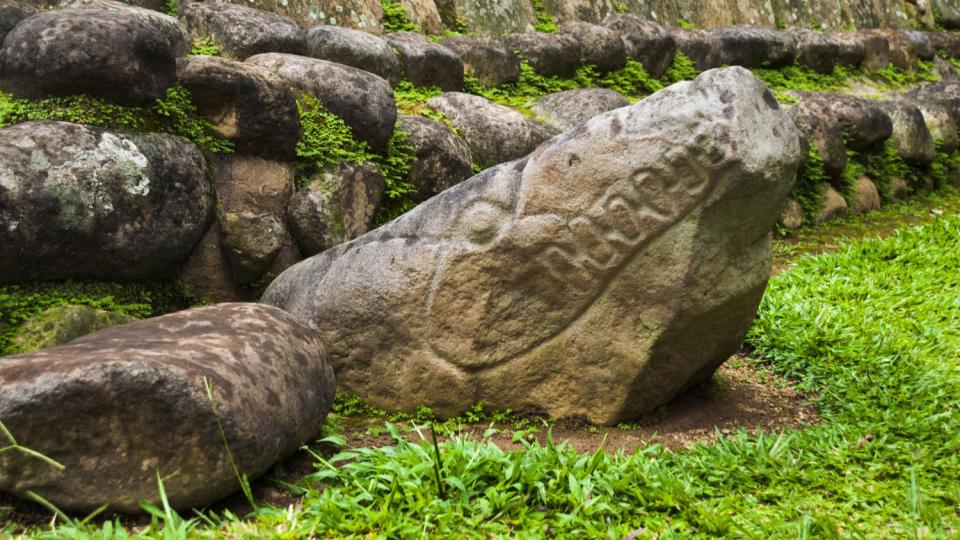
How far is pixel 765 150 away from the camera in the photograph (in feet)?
11.6

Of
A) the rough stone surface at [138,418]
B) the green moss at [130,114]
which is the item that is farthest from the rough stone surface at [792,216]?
the rough stone surface at [138,418]

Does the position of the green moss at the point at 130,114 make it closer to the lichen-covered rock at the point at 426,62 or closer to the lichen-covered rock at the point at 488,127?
the lichen-covered rock at the point at 488,127

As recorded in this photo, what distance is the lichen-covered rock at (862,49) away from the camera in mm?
11609

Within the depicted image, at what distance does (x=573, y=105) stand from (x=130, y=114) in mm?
4057

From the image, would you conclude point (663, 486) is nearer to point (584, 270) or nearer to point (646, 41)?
point (584, 270)

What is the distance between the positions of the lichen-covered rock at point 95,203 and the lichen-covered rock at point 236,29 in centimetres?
142

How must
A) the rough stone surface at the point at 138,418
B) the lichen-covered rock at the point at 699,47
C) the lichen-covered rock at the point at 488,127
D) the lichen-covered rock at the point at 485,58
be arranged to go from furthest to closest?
the lichen-covered rock at the point at 699,47
the lichen-covered rock at the point at 485,58
the lichen-covered rock at the point at 488,127
the rough stone surface at the point at 138,418

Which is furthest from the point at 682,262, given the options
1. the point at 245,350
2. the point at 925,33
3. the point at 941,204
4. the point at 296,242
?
the point at 925,33

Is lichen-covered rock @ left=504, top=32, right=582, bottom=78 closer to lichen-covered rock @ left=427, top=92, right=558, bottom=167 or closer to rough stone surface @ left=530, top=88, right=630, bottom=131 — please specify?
rough stone surface @ left=530, top=88, right=630, bottom=131

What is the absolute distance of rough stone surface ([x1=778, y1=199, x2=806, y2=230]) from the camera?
8016 mm

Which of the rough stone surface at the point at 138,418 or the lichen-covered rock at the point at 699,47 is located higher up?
the lichen-covered rock at the point at 699,47

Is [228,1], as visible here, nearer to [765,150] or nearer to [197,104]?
[197,104]

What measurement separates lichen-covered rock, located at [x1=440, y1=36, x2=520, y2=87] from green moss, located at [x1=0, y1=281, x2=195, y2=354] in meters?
3.80

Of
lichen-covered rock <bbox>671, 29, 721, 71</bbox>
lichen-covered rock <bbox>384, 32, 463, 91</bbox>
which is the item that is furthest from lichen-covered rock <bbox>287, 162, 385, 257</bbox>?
lichen-covered rock <bbox>671, 29, 721, 71</bbox>
